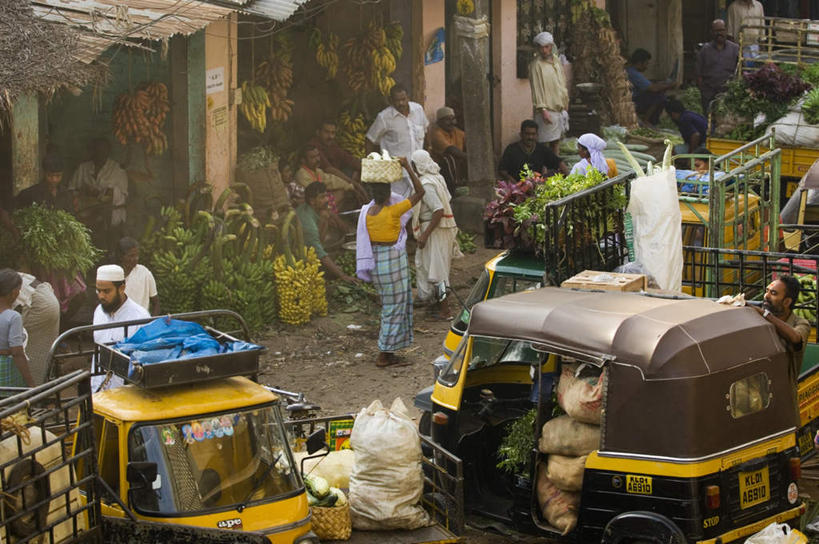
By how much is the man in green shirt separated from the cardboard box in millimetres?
6193

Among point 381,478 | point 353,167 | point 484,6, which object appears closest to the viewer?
point 381,478

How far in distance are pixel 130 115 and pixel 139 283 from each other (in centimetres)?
321

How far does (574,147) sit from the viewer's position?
63.6 feet

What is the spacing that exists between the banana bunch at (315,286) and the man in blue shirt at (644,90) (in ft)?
33.2

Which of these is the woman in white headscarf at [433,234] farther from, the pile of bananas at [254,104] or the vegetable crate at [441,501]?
the vegetable crate at [441,501]

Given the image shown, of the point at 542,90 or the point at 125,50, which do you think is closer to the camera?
the point at 125,50

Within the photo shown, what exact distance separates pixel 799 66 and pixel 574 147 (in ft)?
12.8

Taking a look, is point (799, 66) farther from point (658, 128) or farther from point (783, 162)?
point (658, 128)

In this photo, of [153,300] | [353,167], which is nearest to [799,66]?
[353,167]

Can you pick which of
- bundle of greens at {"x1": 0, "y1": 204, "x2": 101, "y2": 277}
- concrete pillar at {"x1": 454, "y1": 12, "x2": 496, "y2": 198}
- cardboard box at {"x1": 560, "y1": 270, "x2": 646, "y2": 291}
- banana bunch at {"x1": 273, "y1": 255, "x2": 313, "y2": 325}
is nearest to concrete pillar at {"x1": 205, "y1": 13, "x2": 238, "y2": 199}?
banana bunch at {"x1": 273, "y1": 255, "x2": 313, "y2": 325}

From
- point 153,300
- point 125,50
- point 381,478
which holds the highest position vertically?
point 125,50

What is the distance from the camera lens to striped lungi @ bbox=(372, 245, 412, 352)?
11.7 meters

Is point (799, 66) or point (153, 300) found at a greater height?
point (799, 66)

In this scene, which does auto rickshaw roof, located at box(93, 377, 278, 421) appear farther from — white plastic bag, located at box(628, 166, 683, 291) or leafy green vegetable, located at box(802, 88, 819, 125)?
leafy green vegetable, located at box(802, 88, 819, 125)
